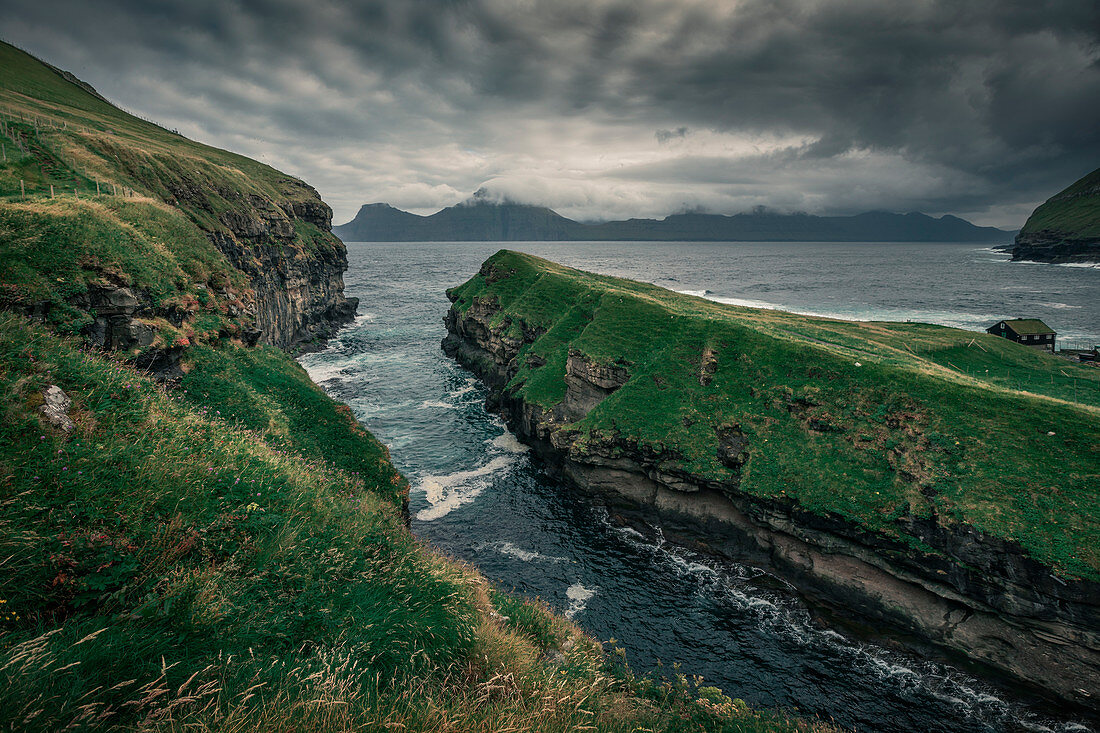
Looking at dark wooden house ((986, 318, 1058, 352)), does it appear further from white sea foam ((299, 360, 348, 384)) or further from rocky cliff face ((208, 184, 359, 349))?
white sea foam ((299, 360, 348, 384))

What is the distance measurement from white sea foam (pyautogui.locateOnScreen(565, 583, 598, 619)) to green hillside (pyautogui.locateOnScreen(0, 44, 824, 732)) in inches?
439

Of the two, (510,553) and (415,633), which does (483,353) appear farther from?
(415,633)

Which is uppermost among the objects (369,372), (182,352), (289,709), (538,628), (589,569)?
(182,352)

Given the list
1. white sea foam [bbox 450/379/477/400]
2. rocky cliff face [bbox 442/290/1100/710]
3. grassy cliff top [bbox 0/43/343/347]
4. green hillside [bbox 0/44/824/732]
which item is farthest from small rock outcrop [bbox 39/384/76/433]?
white sea foam [bbox 450/379/477/400]

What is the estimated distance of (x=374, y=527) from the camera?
1209cm

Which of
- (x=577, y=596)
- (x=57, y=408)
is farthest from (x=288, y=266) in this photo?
(x=57, y=408)

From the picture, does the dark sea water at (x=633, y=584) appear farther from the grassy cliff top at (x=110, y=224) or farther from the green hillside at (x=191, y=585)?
the grassy cliff top at (x=110, y=224)

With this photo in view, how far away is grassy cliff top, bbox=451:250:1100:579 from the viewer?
23.0m

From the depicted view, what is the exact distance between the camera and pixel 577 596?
86.5 feet

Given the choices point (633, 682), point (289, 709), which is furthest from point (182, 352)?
point (633, 682)

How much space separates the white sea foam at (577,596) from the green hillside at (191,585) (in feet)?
36.6

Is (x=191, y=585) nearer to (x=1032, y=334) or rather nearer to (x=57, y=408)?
(x=57, y=408)

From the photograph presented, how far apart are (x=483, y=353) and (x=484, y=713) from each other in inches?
2361

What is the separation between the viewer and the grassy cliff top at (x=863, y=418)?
22984mm
